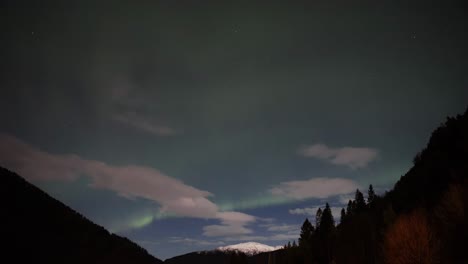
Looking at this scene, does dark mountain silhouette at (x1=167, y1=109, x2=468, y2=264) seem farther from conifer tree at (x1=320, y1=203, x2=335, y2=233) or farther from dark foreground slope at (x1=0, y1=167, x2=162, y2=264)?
dark foreground slope at (x1=0, y1=167, x2=162, y2=264)

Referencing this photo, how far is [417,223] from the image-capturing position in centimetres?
4106

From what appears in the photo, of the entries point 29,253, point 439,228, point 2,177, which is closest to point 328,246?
point 439,228

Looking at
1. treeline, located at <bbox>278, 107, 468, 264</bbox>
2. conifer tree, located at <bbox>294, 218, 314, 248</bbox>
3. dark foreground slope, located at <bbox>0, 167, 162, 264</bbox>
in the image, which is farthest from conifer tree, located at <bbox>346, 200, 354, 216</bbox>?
dark foreground slope, located at <bbox>0, 167, 162, 264</bbox>

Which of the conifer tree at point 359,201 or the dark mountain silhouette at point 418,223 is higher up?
the conifer tree at point 359,201

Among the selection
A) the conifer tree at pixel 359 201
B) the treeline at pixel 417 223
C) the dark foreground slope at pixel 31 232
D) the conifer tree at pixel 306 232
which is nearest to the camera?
the treeline at pixel 417 223

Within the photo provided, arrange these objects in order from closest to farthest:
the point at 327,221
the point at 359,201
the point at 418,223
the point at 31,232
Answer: the point at 418,223
the point at 327,221
the point at 359,201
the point at 31,232

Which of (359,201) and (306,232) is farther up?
(359,201)

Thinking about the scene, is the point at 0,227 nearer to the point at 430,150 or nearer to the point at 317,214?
the point at 317,214

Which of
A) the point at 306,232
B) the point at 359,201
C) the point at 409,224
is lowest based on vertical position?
the point at 409,224

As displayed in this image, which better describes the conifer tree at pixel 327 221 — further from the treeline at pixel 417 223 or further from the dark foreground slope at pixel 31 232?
the dark foreground slope at pixel 31 232

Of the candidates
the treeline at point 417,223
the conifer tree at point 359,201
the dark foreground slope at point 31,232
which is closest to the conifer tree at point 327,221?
the treeline at point 417,223

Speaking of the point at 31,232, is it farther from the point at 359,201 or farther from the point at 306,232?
the point at 359,201

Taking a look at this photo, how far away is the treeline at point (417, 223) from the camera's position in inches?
1513

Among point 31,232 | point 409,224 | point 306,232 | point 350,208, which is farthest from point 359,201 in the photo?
point 31,232
